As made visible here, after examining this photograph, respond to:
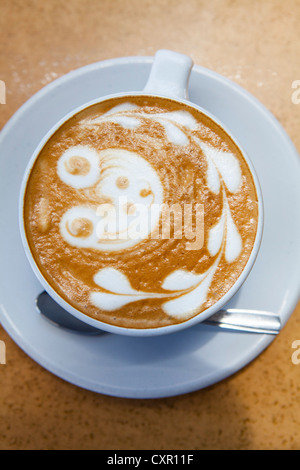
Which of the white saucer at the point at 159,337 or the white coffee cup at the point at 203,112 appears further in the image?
the white saucer at the point at 159,337

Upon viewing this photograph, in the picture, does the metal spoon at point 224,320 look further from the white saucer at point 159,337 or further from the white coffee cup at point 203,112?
the white coffee cup at point 203,112

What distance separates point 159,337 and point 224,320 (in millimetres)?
183

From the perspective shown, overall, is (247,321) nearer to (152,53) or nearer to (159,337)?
(159,337)

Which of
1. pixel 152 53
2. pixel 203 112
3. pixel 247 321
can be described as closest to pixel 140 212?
pixel 203 112

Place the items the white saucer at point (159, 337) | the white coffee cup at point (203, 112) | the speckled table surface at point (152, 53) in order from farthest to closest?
the speckled table surface at point (152, 53)
the white saucer at point (159, 337)
the white coffee cup at point (203, 112)

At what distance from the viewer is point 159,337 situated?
1.07m

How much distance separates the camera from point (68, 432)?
1162 mm

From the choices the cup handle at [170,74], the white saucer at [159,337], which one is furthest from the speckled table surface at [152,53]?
the cup handle at [170,74]

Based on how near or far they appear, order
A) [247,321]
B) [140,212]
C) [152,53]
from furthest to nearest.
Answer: [152,53]
[247,321]
[140,212]

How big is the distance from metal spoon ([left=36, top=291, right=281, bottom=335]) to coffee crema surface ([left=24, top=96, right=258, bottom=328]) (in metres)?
0.16

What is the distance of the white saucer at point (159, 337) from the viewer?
1049mm

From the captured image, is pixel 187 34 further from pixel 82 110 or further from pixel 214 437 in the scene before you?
pixel 214 437

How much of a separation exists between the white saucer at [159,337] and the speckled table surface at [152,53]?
0.15 m
